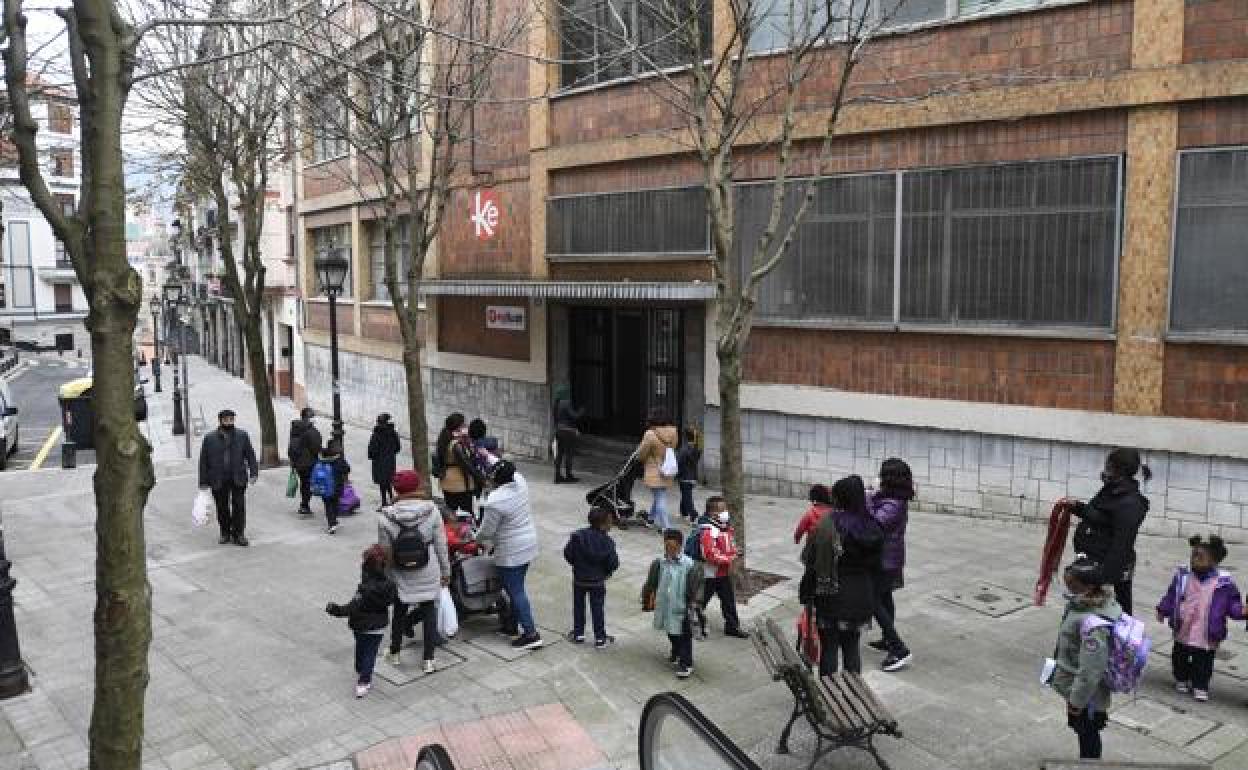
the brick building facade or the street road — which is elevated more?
the brick building facade

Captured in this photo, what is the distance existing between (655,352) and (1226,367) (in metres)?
8.81

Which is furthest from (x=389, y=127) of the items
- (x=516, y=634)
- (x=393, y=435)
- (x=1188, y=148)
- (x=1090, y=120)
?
(x=1188, y=148)

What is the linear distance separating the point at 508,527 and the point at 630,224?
912 cm

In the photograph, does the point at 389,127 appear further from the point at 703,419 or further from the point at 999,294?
the point at 999,294

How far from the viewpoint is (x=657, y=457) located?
11930 millimetres

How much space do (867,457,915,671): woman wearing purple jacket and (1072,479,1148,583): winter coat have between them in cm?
121

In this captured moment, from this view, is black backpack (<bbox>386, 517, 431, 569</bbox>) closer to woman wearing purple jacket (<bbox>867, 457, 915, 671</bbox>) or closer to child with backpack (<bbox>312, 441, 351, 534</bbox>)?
woman wearing purple jacket (<bbox>867, 457, 915, 671</bbox>)

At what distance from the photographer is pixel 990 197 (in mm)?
11859

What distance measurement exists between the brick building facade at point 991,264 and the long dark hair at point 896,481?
511cm

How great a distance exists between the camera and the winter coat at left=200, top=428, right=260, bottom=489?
11797 mm

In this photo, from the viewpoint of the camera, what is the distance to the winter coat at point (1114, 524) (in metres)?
6.71

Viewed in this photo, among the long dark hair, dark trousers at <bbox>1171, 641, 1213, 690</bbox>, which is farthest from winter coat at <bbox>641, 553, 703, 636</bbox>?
dark trousers at <bbox>1171, 641, 1213, 690</bbox>

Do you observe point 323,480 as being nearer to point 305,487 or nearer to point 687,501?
point 305,487

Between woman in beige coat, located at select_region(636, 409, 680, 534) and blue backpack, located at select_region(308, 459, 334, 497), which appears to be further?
blue backpack, located at select_region(308, 459, 334, 497)
